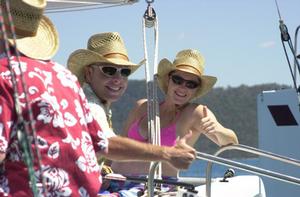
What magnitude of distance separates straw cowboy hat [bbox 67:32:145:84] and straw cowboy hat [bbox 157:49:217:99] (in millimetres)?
415

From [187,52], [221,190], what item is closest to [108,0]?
[187,52]

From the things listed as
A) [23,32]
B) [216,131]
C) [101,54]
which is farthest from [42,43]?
[216,131]

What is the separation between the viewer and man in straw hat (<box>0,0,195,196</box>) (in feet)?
6.45

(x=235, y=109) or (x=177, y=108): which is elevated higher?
(x=177, y=108)

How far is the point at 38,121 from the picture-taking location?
202cm

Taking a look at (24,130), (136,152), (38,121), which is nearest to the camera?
(24,130)

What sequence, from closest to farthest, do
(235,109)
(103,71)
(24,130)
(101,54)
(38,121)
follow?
1. (24,130)
2. (38,121)
3. (103,71)
4. (101,54)
5. (235,109)

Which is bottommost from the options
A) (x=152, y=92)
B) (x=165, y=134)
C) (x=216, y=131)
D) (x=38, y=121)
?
(x=165, y=134)

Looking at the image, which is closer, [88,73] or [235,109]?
[88,73]

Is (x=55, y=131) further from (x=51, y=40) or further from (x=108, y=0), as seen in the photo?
(x=108, y=0)

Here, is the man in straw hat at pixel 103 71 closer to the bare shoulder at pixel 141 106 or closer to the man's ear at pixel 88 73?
the man's ear at pixel 88 73

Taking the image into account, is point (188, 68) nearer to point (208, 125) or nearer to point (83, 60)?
point (208, 125)

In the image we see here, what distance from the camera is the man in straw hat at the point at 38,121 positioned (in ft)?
6.45

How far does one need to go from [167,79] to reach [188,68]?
22cm
